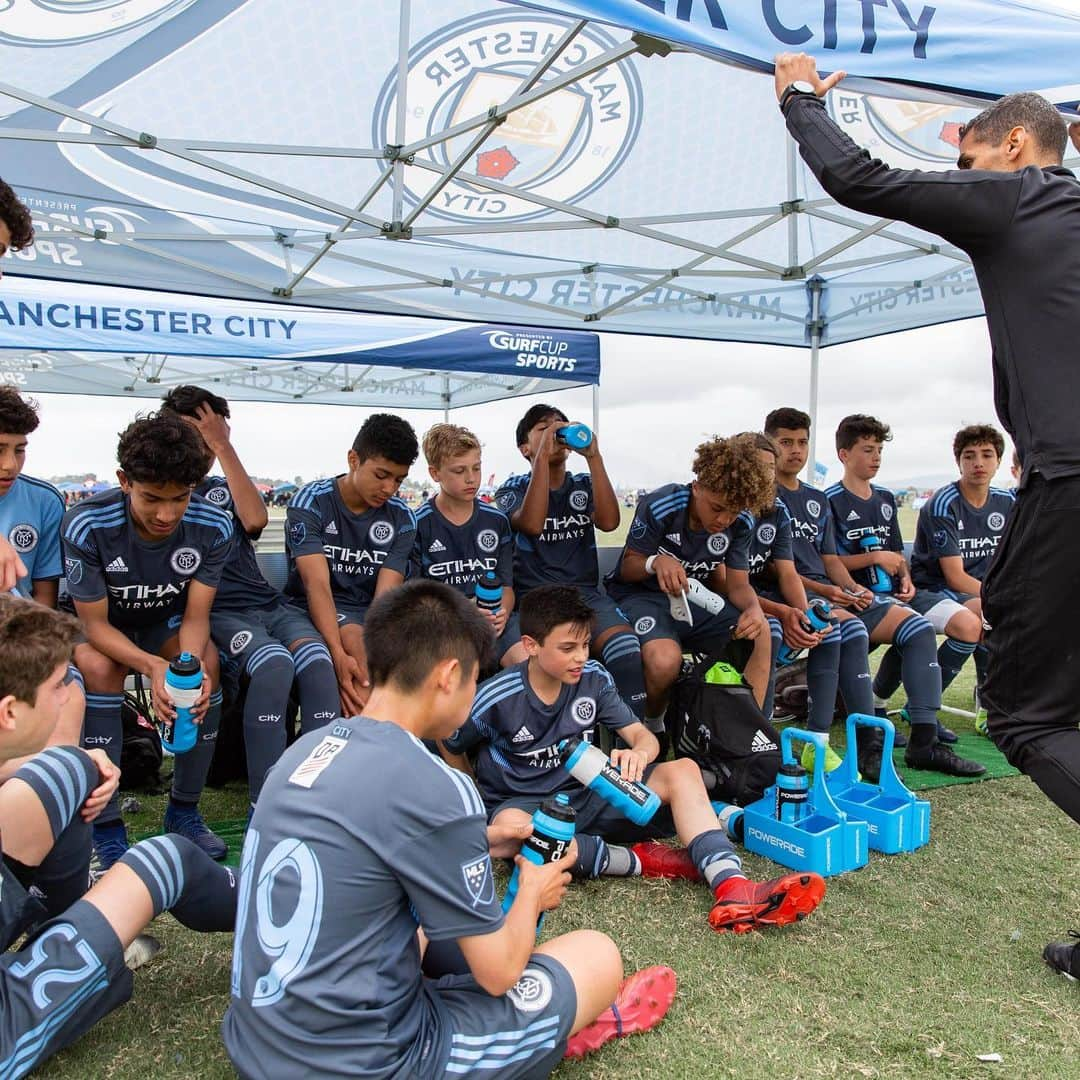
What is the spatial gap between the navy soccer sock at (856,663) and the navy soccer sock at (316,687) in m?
2.47

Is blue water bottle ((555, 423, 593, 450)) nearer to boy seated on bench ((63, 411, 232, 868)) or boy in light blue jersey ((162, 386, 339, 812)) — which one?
boy in light blue jersey ((162, 386, 339, 812))

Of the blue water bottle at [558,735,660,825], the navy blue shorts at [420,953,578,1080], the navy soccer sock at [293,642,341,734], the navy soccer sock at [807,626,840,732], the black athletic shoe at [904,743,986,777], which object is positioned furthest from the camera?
the navy soccer sock at [807,626,840,732]

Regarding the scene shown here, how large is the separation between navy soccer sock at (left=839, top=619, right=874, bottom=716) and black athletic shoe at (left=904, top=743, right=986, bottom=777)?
10.9 inches

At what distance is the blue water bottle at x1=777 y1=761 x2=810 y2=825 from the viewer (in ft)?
9.63

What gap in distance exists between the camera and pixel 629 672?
3.69 meters

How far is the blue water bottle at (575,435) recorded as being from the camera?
4059mm

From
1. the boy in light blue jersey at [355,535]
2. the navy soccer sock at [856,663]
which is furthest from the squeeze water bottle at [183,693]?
the navy soccer sock at [856,663]

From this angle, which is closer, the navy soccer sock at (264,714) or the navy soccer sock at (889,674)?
the navy soccer sock at (264,714)

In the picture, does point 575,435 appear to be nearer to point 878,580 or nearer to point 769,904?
point 878,580

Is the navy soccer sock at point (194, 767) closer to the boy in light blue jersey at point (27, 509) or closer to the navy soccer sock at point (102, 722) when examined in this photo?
the navy soccer sock at point (102, 722)

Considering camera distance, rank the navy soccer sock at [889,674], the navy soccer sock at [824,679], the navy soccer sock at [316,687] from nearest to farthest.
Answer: the navy soccer sock at [316,687]
the navy soccer sock at [824,679]
the navy soccer sock at [889,674]

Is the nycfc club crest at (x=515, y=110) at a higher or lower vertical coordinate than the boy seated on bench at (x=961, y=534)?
higher

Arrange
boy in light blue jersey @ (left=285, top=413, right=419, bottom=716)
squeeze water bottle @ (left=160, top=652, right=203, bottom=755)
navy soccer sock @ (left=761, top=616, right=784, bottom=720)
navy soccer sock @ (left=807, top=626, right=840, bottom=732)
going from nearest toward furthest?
squeeze water bottle @ (left=160, top=652, right=203, bottom=755) < boy in light blue jersey @ (left=285, top=413, right=419, bottom=716) < navy soccer sock @ (left=761, top=616, right=784, bottom=720) < navy soccer sock @ (left=807, top=626, right=840, bottom=732)

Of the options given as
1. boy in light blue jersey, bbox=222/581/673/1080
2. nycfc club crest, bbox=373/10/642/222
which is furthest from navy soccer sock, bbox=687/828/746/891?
nycfc club crest, bbox=373/10/642/222
